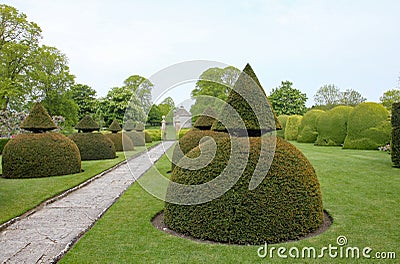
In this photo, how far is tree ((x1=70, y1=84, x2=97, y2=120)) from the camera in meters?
54.3

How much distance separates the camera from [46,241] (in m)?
4.73

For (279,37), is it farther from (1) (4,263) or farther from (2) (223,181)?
(1) (4,263)

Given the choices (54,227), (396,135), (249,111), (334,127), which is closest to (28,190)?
(54,227)

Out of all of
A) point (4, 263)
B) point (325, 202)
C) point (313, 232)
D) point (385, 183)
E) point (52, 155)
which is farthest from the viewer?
point (52, 155)

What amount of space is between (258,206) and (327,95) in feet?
186

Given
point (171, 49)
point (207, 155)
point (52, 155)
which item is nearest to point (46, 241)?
point (207, 155)

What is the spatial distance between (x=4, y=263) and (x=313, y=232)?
437 centimetres

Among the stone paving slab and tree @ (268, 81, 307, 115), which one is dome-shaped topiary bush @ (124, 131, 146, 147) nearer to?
the stone paving slab

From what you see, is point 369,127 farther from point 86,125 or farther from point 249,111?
point 249,111

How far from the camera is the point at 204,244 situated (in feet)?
14.2

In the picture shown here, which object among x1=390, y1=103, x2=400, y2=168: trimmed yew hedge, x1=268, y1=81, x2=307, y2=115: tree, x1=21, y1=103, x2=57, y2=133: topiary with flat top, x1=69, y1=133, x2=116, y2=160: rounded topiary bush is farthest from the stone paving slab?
x1=268, y1=81, x2=307, y2=115: tree

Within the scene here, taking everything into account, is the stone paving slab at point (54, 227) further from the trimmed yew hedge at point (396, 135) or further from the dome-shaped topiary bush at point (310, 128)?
the dome-shaped topiary bush at point (310, 128)

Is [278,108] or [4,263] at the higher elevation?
[278,108]

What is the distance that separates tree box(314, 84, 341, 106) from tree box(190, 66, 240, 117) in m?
34.9
